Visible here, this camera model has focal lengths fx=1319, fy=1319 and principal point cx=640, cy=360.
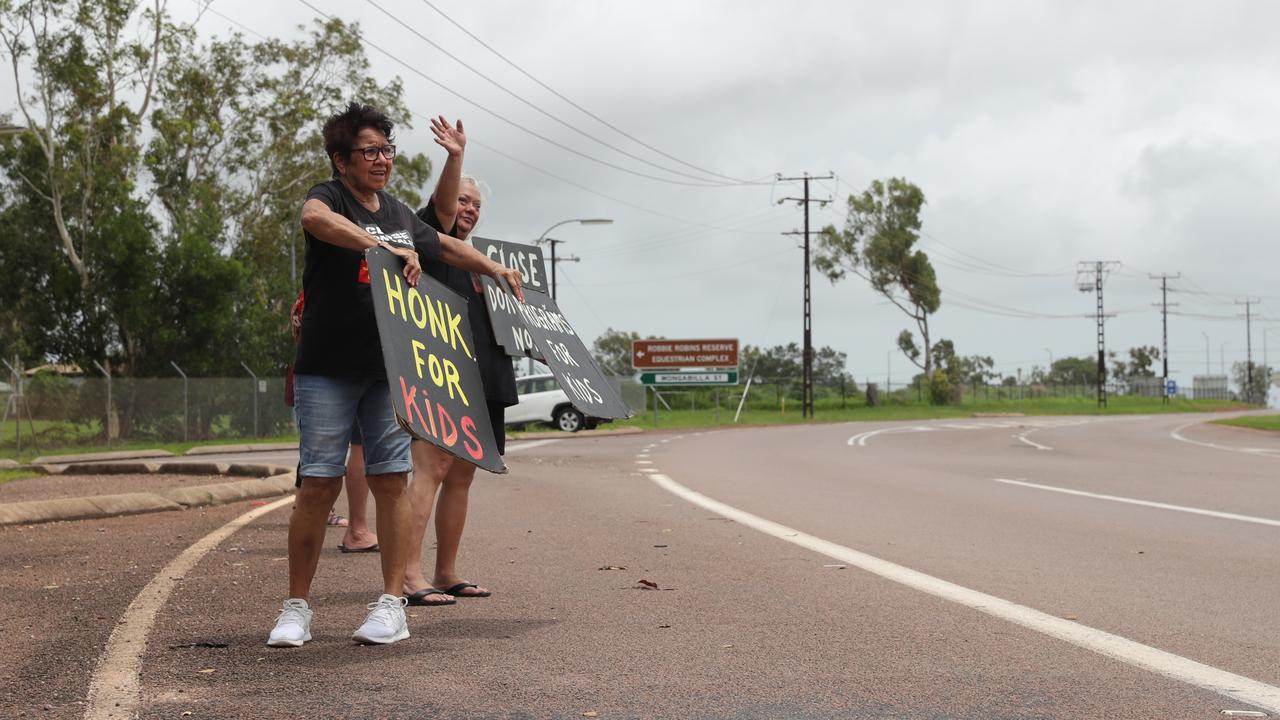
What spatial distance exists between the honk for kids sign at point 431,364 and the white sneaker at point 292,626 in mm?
774

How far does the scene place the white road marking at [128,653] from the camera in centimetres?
371

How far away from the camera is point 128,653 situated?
4.45 metres

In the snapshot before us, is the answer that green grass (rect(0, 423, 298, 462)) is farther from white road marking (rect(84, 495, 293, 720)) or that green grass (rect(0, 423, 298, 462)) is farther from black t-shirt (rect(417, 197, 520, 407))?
black t-shirt (rect(417, 197, 520, 407))

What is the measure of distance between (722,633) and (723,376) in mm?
42783

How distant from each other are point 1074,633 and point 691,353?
42.8 m

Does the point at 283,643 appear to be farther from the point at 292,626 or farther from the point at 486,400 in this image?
the point at 486,400

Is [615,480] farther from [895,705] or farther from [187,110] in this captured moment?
[187,110]

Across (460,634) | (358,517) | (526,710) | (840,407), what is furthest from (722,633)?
(840,407)

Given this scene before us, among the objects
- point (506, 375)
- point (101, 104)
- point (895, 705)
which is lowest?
point (895, 705)

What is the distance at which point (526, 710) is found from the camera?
3.63 metres

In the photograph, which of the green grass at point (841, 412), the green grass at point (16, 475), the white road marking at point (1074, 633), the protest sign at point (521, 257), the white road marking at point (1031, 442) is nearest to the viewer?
the white road marking at point (1074, 633)

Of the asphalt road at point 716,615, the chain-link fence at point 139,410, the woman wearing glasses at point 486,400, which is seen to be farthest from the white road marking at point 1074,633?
the chain-link fence at point 139,410

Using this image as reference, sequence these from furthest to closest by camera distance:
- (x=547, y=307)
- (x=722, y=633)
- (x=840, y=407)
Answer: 1. (x=840, y=407)
2. (x=547, y=307)
3. (x=722, y=633)

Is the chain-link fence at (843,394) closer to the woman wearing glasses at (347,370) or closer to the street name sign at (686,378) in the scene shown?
the street name sign at (686,378)
